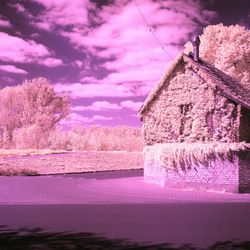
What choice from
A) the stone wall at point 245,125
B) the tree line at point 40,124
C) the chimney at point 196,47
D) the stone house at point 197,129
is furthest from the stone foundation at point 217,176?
the tree line at point 40,124

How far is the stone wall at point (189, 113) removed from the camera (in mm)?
27562

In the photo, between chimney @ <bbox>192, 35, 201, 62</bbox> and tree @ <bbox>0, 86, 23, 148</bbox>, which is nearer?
chimney @ <bbox>192, 35, 201, 62</bbox>

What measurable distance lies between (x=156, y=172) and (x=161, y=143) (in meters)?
1.82

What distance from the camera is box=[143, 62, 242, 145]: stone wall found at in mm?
27562

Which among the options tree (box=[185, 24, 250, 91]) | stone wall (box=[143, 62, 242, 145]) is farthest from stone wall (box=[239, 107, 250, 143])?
tree (box=[185, 24, 250, 91])

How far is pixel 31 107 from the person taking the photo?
77.8m

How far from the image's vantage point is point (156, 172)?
31031 millimetres

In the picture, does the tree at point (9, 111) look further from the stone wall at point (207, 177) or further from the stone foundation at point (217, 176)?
the stone foundation at point (217, 176)

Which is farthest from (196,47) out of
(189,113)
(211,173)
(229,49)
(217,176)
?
(229,49)

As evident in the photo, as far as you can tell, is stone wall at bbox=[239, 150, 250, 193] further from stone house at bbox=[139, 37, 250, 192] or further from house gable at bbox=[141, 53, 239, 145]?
house gable at bbox=[141, 53, 239, 145]

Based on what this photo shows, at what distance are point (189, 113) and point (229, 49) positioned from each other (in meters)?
20.2

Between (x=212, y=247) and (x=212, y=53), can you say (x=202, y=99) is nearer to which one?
(x=212, y=247)

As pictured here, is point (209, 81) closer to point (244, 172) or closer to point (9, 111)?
point (244, 172)

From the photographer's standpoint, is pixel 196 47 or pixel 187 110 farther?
Result: pixel 196 47
